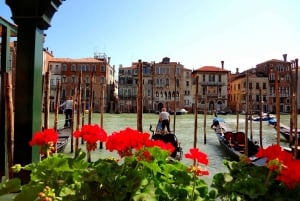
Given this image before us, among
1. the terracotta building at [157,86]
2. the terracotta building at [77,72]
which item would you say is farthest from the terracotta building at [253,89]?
the terracotta building at [77,72]

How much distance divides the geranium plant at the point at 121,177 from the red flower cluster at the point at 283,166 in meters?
0.21

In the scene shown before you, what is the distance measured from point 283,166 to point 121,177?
17.8 inches

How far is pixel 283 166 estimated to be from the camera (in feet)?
3.49

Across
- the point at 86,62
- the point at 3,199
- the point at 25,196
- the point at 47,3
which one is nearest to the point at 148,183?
the point at 25,196

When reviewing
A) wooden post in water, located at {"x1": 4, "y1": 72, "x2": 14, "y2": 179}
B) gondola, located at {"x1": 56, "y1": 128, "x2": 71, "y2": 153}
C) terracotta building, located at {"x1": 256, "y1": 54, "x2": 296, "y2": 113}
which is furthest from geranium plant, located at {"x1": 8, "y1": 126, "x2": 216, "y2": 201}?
terracotta building, located at {"x1": 256, "y1": 54, "x2": 296, "y2": 113}

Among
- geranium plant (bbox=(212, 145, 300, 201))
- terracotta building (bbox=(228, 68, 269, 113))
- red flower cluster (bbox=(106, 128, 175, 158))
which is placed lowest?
geranium plant (bbox=(212, 145, 300, 201))

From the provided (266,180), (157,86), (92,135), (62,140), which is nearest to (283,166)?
(266,180)

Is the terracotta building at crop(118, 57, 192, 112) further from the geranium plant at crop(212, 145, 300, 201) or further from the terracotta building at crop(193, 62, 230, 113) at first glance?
the geranium plant at crop(212, 145, 300, 201)

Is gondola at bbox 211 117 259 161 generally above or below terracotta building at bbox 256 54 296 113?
below

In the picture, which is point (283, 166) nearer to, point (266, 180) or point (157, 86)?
point (266, 180)

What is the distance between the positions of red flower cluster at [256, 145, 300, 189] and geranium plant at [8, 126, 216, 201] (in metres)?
0.21

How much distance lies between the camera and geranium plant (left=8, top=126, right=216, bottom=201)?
1.05 m

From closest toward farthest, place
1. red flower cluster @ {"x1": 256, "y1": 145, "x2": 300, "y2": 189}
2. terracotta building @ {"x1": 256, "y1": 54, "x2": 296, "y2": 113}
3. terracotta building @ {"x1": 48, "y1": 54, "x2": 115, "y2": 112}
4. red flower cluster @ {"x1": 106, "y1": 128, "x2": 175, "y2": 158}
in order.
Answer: red flower cluster @ {"x1": 256, "y1": 145, "x2": 300, "y2": 189}
red flower cluster @ {"x1": 106, "y1": 128, "x2": 175, "y2": 158}
terracotta building @ {"x1": 48, "y1": 54, "x2": 115, "y2": 112}
terracotta building @ {"x1": 256, "y1": 54, "x2": 296, "y2": 113}

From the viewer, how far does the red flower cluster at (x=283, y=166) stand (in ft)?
3.26
